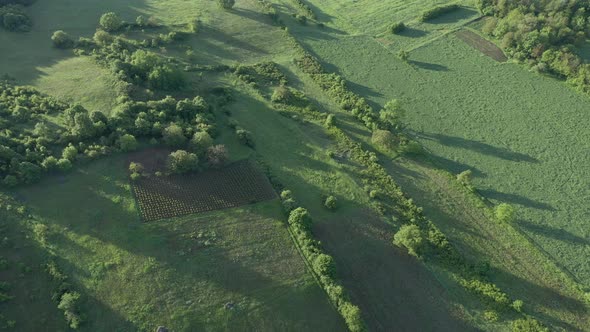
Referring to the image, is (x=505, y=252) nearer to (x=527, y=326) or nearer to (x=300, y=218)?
(x=527, y=326)

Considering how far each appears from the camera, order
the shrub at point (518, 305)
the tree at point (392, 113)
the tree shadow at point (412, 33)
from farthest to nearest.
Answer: the tree shadow at point (412, 33)
the tree at point (392, 113)
the shrub at point (518, 305)

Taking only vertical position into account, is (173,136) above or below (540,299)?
above

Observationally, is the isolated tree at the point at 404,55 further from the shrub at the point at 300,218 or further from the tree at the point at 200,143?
the shrub at the point at 300,218

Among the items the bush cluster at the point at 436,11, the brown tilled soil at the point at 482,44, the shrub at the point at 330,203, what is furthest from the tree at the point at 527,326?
the bush cluster at the point at 436,11

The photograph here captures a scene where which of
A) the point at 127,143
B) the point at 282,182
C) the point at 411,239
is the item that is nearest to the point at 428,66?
the point at 282,182

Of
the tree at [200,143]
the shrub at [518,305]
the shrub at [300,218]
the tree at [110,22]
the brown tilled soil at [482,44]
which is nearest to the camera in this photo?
the shrub at [518,305]

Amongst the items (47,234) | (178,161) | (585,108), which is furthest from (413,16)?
(47,234)
